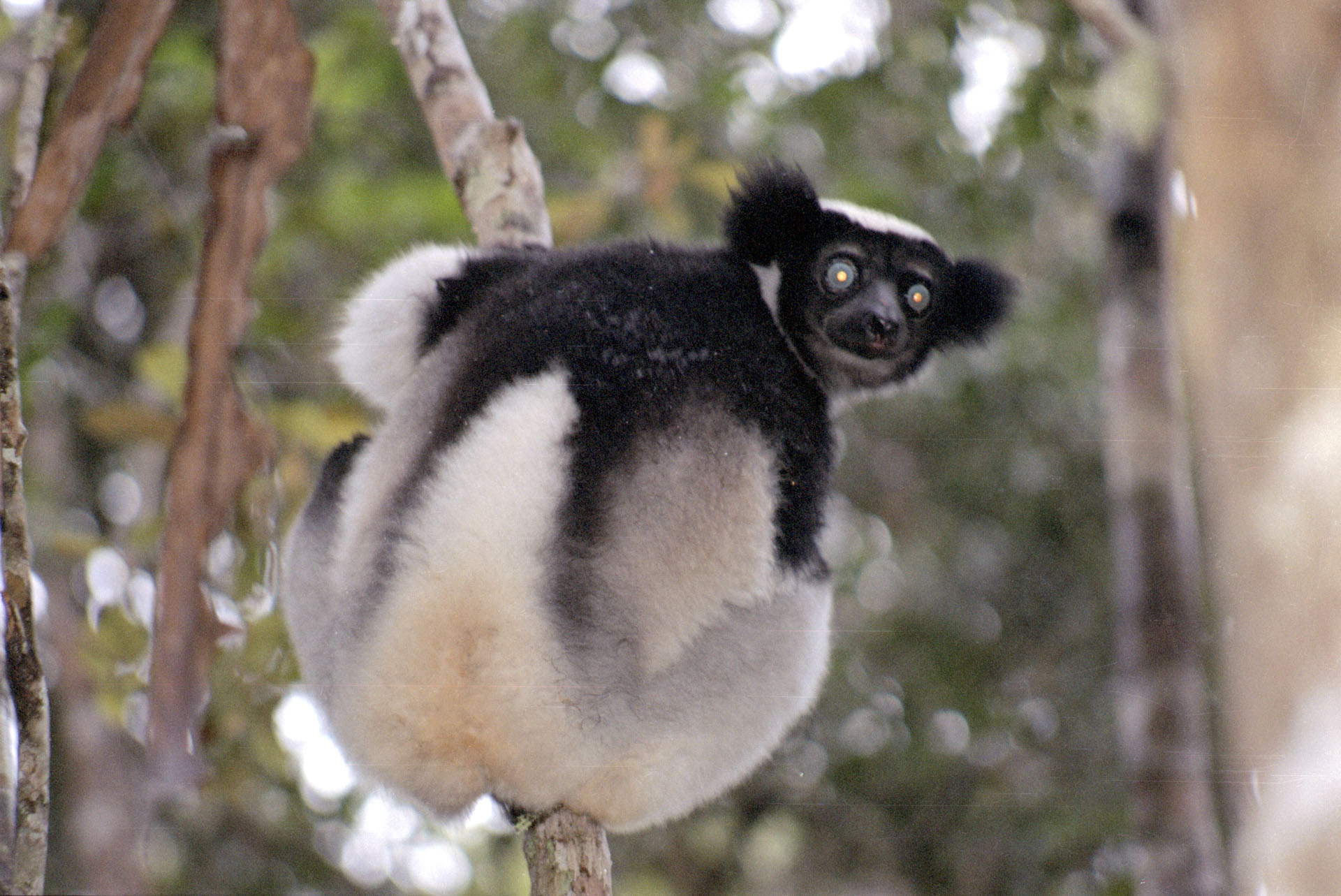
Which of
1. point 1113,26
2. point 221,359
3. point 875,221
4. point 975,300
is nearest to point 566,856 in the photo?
point 221,359

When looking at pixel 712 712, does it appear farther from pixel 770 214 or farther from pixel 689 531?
pixel 770 214

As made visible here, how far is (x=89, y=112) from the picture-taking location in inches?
83.0

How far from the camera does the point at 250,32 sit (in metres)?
2.34

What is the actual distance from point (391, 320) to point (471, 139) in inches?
19.5

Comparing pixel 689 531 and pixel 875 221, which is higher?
pixel 875 221

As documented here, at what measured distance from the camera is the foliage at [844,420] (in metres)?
3.55

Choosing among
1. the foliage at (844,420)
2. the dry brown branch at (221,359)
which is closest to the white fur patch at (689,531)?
the dry brown branch at (221,359)

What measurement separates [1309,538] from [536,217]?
156cm

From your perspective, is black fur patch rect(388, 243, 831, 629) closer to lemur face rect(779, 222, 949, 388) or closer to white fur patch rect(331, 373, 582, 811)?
white fur patch rect(331, 373, 582, 811)

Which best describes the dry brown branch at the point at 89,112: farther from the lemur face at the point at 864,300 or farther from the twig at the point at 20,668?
the lemur face at the point at 864,300

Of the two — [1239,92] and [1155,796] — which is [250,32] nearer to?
[1239,92]

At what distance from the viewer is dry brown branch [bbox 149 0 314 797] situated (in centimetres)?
202

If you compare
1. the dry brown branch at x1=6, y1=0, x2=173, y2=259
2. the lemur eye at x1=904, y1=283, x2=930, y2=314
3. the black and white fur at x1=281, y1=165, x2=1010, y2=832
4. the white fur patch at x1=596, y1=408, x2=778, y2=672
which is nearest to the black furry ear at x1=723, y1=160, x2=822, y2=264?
the black and white fur at x1=281, y1=165, x2=1010, y2=832

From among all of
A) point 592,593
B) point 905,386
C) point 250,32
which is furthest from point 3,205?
point 905,386
